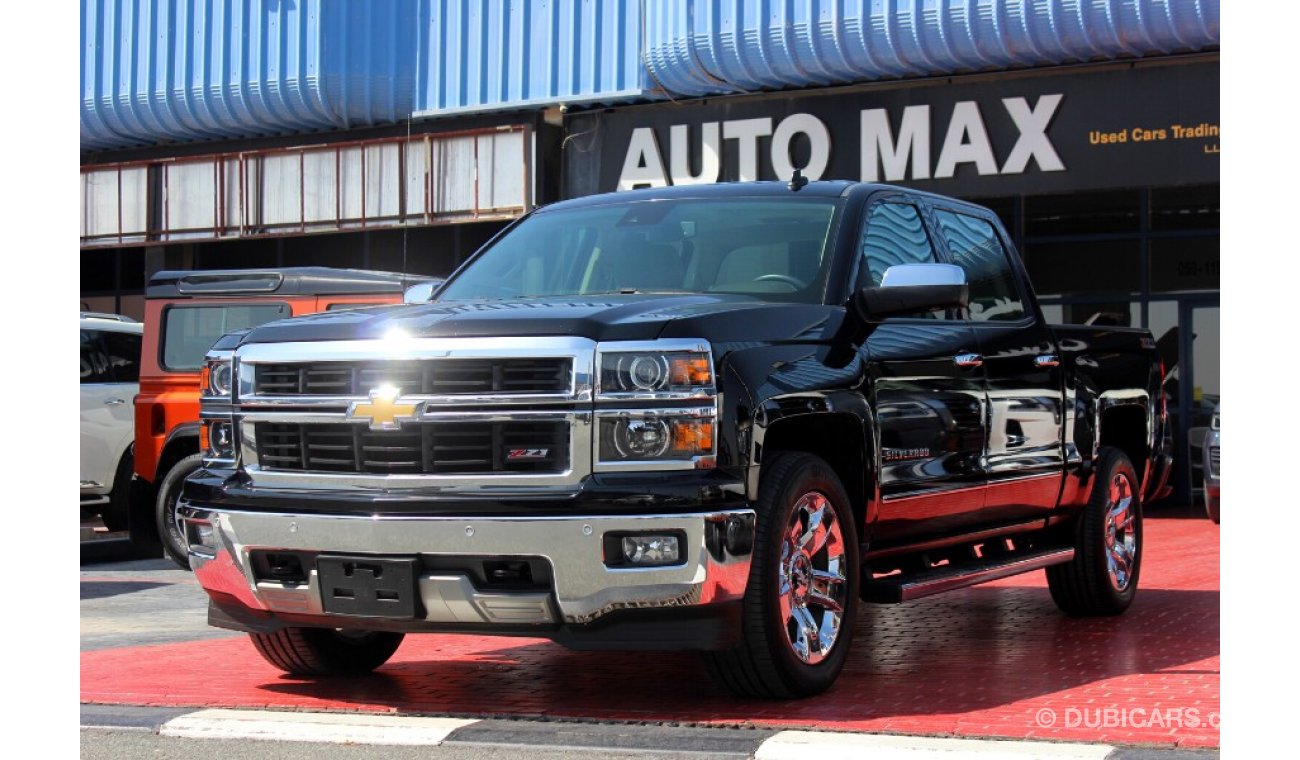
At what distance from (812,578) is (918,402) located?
112 centimetres

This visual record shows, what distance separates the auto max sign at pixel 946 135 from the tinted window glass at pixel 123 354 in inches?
227

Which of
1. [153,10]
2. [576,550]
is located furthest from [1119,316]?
[576,550]

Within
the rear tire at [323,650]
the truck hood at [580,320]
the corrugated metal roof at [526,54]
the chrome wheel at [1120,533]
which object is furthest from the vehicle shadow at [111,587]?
the corrugated metal roof at [526,54]

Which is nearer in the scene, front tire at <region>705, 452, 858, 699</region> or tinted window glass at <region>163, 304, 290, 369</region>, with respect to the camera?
front tire at <region>705, 452, 858, 699</region>

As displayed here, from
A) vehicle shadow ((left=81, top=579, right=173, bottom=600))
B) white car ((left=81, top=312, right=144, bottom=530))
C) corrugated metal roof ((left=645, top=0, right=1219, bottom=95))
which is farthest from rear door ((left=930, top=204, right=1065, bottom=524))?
corrugated metal roof ((left=645, top=0, right=1219, bottom=95))

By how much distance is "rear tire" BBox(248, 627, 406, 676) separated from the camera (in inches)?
280

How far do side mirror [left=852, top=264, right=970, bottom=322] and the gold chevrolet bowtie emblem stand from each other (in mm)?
1869

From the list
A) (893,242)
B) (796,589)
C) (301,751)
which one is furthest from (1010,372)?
(301,751)

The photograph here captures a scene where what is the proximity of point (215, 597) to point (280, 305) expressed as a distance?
6771 millimetres

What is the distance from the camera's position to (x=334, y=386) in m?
6.29

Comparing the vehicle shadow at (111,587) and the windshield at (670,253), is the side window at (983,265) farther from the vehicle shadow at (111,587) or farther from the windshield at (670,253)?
the vehicle shadow at (111,587)

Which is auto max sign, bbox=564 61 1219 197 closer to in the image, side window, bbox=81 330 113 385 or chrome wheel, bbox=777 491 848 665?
side window, bbox=81 330 113 385

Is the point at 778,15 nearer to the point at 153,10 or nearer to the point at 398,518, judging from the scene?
the point at 153,10

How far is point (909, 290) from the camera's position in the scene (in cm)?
694
